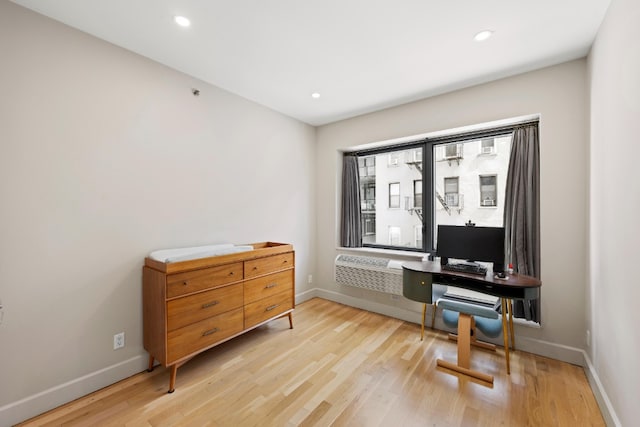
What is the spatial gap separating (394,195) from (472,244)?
1399 mm

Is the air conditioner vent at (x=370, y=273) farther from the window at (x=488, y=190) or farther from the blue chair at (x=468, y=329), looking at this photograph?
the window at (x=488, y=190)

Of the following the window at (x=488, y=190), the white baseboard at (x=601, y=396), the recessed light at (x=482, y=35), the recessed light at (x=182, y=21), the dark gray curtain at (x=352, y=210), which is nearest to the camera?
the white baseboard at (x=601, y=396)

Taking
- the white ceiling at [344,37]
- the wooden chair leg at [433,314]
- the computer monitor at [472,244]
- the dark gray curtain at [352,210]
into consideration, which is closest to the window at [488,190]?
the computer monitor at [472,244]

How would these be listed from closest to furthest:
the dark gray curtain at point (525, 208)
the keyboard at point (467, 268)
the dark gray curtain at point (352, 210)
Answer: the keyboard at point (467, 268)
the dark gray curtain at point (525, 208)
the dark gray curtain at point (352, 210)

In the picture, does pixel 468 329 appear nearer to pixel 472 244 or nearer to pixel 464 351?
pixel 464 351

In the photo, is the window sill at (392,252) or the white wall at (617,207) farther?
the window sill at (392,252)

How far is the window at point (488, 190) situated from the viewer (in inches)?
114

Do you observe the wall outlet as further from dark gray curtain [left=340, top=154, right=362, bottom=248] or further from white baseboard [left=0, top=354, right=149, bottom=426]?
dark gray curtain [left=340, top=154, right=362, bottom=248]

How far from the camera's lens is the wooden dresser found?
2020 millimetres

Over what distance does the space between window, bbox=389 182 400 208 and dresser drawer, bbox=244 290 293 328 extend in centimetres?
194

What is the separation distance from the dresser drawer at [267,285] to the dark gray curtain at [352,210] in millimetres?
1260

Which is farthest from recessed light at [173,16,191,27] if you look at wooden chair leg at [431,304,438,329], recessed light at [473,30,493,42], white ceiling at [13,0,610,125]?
wooden chair leg at [431,304,438,329]

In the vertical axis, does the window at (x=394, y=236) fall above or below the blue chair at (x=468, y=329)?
above

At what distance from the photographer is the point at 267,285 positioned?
2781 mm
